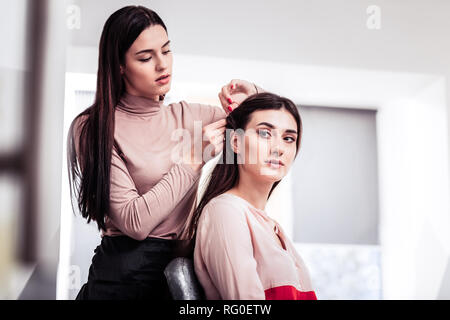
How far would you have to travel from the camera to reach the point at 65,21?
2.01 meters

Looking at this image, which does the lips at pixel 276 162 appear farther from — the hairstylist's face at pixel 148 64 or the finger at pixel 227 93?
the hairstylist's face at pixel 148 64

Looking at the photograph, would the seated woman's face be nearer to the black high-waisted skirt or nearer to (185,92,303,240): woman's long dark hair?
(185,92,303,240): woman's long dark hair

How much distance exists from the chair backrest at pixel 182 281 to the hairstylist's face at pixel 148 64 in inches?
24.8

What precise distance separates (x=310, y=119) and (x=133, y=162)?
0.71 m

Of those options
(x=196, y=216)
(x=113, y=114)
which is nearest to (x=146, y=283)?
(x=196, y=216)

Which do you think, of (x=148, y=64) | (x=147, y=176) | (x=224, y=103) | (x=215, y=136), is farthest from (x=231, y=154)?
(x=148, y=64)

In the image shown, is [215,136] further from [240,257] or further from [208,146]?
[240,257]

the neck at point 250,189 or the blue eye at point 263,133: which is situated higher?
the blue eye at point 263,133

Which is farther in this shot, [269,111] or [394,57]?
[394,57]

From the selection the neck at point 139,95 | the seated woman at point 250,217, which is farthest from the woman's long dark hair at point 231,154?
the neck at point 139,95

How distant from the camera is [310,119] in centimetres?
208

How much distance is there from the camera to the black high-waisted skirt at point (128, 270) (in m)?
1.88
